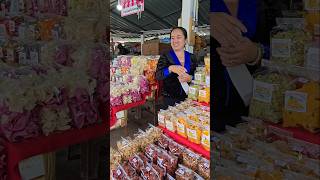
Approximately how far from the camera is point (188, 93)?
3094 millimetres

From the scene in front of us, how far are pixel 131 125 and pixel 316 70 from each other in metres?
4.09

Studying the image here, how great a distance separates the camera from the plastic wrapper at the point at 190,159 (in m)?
2.48

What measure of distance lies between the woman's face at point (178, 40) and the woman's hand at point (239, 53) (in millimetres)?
1995

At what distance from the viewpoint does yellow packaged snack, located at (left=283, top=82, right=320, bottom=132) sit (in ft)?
3.11

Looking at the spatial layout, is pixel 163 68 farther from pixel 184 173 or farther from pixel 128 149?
pixel 184 173

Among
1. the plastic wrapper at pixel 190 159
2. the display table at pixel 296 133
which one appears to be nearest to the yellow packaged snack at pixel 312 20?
the display table at pixel 296 133

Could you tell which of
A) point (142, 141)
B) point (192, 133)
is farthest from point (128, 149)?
point (192, 133)

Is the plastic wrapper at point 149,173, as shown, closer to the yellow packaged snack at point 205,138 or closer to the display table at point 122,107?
the yellow packaged snack at point 205,138

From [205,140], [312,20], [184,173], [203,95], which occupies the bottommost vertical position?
[184,173]

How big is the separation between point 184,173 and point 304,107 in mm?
1597

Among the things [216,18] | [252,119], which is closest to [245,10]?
[216,18]

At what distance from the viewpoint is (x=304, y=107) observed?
98 cm

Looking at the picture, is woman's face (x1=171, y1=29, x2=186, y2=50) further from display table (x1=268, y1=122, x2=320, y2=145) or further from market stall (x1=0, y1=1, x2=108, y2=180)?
display table (x1=268, y1=122, x2=320, y2=145)

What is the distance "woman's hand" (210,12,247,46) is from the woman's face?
77.1 inches
